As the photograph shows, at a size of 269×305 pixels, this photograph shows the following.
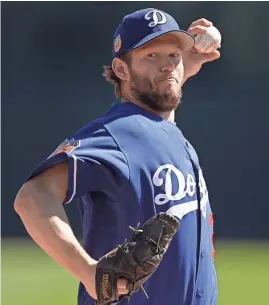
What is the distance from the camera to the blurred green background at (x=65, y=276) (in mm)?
6562

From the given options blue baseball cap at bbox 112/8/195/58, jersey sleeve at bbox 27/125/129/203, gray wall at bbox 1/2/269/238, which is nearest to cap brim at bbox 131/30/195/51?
blue baseball cap at bbox 112/8/195/58

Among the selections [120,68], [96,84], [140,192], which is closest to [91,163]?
[140,192]

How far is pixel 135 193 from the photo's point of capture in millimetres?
2391

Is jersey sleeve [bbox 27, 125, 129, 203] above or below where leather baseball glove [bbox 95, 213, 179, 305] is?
above

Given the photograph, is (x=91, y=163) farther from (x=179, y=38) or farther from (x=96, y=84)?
(x=96, y=84)

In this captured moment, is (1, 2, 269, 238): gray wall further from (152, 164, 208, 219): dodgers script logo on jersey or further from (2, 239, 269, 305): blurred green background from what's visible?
(152, 164, 208, 219): dodgers script logo on jersey

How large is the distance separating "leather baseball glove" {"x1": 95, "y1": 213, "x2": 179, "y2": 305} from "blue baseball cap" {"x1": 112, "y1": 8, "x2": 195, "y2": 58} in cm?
78

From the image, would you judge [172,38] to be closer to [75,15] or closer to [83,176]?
[83,176]

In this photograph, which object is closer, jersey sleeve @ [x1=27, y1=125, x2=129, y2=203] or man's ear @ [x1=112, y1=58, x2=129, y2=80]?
jersey sleeve @ [x1=27, y1=125, x2=129, y2=203]

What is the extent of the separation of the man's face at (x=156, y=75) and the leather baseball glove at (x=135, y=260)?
Result: 2.24 feet

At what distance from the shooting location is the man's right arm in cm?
204

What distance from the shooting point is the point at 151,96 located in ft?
8.68

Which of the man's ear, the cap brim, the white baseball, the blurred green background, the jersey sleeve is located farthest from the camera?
the blurred green background

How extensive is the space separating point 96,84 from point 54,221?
9.30 m
